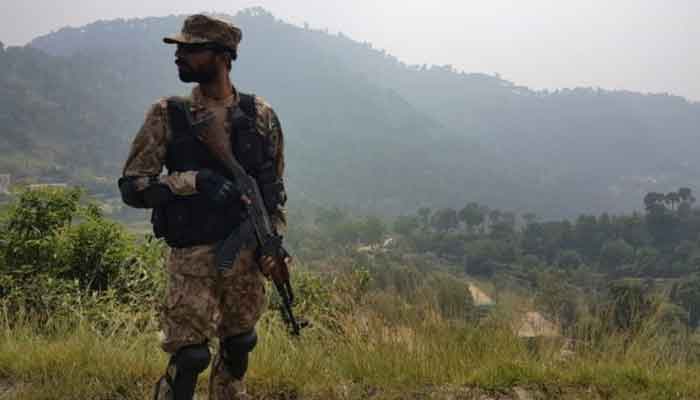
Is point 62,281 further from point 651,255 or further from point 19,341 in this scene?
point 651,255

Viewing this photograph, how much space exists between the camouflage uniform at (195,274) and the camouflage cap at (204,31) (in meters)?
0.32

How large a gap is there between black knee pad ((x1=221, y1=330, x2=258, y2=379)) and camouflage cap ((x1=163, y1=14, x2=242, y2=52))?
1.74 m

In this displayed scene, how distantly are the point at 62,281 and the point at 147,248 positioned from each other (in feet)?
4.58

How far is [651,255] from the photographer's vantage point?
3406 inches

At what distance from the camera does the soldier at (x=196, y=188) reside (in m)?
2.68

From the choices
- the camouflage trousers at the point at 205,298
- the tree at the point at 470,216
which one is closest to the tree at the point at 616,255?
the tree at the point at 470,216

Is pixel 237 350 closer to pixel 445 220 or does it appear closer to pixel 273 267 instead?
pixel 273 267

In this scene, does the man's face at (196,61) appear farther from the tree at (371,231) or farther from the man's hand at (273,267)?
the tree at (371,231)

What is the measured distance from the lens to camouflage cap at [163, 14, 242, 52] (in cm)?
270

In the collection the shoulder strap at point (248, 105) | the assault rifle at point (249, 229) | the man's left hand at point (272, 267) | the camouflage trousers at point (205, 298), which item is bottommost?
the camouflage trousers at point (205, 298)

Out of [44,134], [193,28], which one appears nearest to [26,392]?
[193,28]

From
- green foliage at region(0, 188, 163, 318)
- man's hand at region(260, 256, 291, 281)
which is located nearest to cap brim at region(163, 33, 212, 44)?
man's hand at region(260, 256, 291, 281)

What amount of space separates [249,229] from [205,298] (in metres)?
0.45

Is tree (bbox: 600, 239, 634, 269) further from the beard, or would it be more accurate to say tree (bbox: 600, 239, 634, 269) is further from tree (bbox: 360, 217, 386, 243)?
the beard
